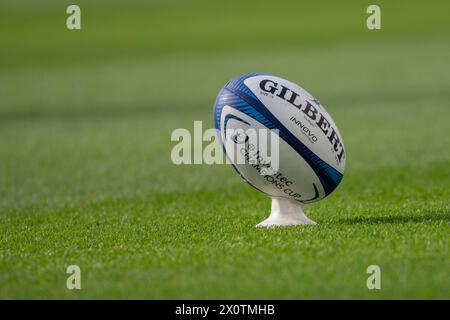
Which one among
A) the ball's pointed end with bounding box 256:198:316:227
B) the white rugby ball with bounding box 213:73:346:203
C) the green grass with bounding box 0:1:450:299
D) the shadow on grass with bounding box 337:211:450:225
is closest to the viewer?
the green grass with bounding box 0:1:450:299

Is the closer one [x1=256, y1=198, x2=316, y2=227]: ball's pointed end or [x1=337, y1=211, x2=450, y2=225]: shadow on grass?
[x1=337, y1=211, x2=450, y2=225]: shadow on grass

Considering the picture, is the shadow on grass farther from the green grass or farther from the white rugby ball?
the white rugby ball

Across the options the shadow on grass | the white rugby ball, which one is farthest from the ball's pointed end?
the shadow on grass

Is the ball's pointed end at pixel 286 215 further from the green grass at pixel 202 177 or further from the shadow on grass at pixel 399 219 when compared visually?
the shadow on grass at pixel 399 219

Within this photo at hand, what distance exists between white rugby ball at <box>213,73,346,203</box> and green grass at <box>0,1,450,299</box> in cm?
53

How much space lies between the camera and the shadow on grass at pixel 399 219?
8953mm

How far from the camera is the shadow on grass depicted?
8.95 metres

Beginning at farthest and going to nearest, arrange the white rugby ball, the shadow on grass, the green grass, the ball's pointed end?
the ball's pointed end → the shadow on grass → the white rugby ball → the green grass

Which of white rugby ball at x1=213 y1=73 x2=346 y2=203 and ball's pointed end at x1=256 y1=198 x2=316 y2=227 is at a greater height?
white rugby ball at x1=213 y1=73 x2=346 y2=203

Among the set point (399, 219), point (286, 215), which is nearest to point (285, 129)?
point (286, 215)
